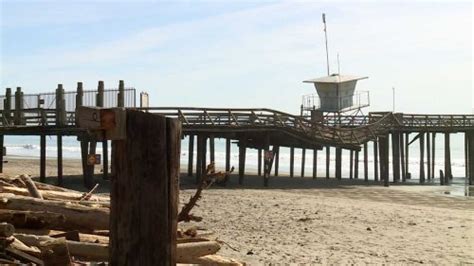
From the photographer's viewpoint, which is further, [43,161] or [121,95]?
[121,95]

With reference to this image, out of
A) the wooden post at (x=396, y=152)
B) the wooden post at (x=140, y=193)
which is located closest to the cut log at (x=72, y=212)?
the wooden post at (x=140, y=193)

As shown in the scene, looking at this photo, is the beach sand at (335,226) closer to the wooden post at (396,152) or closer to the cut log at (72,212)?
the cut log at (72,212)

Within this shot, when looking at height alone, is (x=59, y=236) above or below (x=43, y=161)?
below

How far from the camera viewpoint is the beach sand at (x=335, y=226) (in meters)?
11.4

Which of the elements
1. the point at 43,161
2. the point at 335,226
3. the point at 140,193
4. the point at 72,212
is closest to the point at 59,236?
the point at 72,212

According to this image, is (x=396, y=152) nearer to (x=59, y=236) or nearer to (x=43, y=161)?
(x=43, y=161)

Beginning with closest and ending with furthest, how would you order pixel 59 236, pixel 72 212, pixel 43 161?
pixel 59 236, pixel 72 212, pixel 43 161

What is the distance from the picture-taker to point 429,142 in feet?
134

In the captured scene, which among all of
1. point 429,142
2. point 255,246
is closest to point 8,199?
point 255,246

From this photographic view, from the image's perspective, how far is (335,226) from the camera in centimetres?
1536

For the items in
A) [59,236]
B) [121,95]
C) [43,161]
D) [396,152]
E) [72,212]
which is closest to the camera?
[59,236]

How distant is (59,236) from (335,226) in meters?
9.93

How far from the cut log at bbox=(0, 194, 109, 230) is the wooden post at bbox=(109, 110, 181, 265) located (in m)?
3.15

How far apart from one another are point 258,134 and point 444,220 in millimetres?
13049
